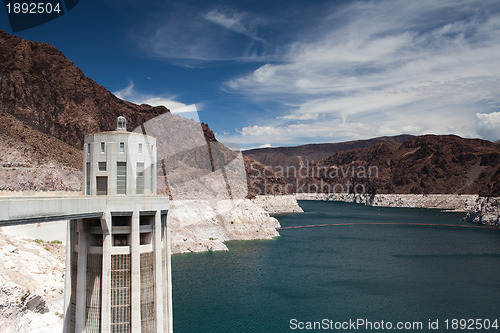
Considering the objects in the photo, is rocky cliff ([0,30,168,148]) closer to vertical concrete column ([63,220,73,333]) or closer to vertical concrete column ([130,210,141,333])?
vertical concrete column ([63,220,73,333])

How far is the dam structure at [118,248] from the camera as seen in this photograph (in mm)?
19250

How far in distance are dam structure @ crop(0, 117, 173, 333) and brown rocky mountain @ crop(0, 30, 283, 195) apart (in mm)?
70320

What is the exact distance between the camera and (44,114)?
5315 inches

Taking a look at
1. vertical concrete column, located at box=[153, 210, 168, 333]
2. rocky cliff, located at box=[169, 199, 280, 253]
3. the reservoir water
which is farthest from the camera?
rocky cliff, located at box=[169, 199, 280, 253]

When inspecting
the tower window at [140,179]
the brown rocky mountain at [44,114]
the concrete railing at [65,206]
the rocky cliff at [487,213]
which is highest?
the brown rocky mountain at [44,114]

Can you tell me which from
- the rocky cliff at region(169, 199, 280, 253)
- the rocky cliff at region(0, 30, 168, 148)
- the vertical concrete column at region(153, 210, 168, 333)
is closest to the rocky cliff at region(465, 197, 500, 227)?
the rocky cliff at region(169, 199, 280, 253)

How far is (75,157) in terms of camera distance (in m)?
110

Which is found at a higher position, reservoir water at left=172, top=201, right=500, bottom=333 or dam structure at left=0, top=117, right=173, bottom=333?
dam structure at left=0, top=117, right=173, bottom=333

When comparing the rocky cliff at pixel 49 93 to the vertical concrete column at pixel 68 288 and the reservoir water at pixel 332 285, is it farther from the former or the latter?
the vertical concrete column at pixel 68 288

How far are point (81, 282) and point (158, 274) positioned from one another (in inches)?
144

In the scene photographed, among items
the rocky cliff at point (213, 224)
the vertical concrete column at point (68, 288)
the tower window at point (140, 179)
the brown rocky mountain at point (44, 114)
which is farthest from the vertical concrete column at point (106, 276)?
the brown rocky mountain at point (44, 114)

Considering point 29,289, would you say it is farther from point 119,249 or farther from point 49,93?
point 49,93

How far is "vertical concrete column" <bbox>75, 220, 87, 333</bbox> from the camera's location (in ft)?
63.3

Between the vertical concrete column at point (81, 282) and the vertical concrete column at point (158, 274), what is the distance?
3.38 meters
